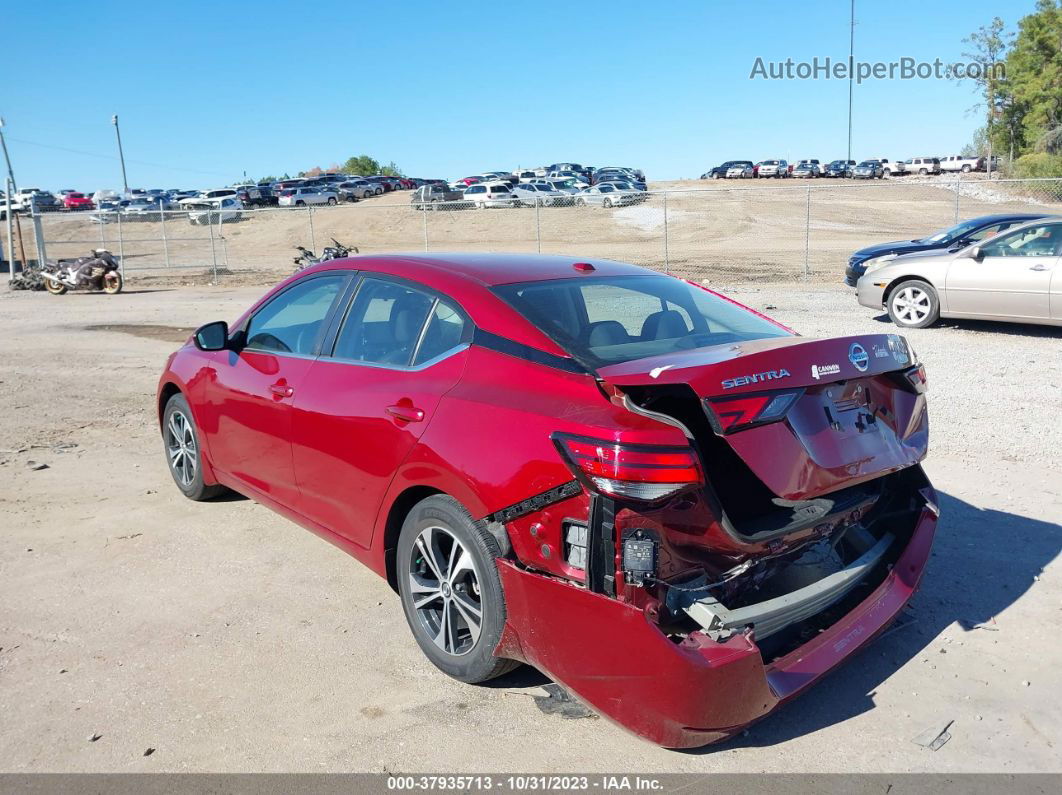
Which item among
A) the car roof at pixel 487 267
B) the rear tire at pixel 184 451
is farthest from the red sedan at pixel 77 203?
the car roof at pixel 487 267

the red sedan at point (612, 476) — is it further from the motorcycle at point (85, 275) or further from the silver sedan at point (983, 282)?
the motorcycle at point (85, 275)

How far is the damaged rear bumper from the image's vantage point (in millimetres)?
2855

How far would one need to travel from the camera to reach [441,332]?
391 centimetres

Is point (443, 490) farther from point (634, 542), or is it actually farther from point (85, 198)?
point (85, 198)

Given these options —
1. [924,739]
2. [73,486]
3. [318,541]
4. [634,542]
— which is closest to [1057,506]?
[924,739]

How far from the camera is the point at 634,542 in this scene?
2.91m

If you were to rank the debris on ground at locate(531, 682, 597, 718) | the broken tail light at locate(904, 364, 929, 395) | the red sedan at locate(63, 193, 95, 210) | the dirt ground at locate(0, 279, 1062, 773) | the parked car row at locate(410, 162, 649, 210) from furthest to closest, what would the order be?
the red sedan at locate(63, 193, 95, 210), the parked car row at locate(410, 162, 649, 210), the broken tail light at locate(904, 364, 929, 395), the debris on ground at locate(531, 682, 597, 718), the dirt ground at locate(0, 279, 1062, 773)

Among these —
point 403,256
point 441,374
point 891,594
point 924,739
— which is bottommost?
point 924,739

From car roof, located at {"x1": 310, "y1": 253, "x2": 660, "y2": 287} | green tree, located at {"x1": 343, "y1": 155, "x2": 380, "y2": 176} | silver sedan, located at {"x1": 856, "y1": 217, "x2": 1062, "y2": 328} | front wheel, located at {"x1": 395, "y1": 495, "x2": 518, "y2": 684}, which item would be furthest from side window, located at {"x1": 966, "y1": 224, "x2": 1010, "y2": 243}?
green tree, located at {"x1": 343, "y1": 155, "x2": 380, "y2": 176}

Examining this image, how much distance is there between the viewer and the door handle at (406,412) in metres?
3.68

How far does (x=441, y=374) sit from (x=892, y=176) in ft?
245

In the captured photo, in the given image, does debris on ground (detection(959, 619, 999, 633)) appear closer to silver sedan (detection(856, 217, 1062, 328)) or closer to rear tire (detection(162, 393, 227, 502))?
rear tire (detection(162, 393, 227, 502))

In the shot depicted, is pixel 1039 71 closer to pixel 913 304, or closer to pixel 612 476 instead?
pixel 913 304

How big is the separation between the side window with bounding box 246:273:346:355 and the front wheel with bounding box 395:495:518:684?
4.55 feet
